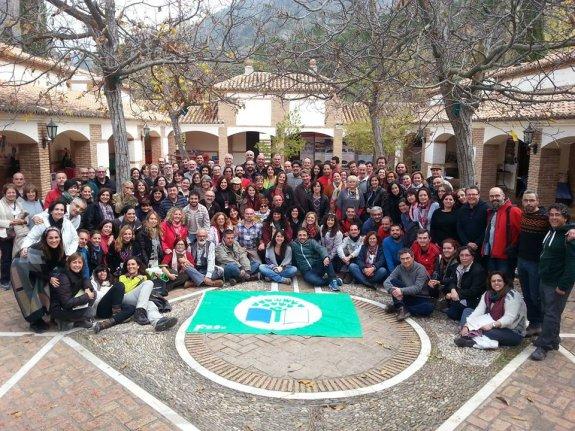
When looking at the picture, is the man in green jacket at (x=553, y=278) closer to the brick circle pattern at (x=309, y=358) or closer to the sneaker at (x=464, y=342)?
the sneaker at (x=464, y=342)

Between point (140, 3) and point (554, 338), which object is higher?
point (140, 3)

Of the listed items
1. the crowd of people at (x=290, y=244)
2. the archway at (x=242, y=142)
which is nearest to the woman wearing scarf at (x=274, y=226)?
the crowd of people at (x=290, y=244)

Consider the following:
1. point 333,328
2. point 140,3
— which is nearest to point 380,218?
point 333,328

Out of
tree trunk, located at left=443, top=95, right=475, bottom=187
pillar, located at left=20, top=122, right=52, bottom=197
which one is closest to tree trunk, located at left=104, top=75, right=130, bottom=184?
pillar, located at left=20, top=122, right=52, bottom=197

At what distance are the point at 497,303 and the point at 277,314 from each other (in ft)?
9.48

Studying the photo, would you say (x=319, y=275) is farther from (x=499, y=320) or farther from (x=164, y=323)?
(x=499, y=320)

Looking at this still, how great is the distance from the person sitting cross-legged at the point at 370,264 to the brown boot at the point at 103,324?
12.9 feet

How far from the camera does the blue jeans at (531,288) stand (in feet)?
20.0

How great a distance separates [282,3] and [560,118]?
7407 millimetres

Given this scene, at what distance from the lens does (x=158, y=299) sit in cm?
705

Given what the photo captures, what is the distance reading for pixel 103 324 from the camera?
248 inches

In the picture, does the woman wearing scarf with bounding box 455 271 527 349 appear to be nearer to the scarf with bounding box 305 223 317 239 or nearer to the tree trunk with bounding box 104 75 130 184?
the scarf with bounding box 305 223 317 239

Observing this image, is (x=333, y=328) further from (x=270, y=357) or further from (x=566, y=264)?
(x=566, y=264)

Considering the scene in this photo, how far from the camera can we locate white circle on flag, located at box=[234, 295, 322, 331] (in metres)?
6.63
